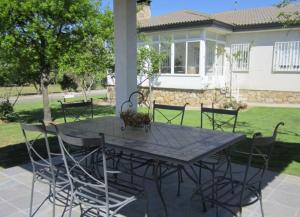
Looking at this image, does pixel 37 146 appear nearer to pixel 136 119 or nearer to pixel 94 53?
pixel 136 119

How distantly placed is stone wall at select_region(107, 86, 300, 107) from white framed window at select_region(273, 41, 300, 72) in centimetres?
114

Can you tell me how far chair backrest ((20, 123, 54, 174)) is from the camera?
269cm

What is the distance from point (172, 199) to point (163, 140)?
982 millimetres

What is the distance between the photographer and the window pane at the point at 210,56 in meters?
14.8

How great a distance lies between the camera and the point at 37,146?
239 inches

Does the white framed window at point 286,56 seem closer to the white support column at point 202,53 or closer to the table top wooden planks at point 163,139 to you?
the white support column at point 202,53

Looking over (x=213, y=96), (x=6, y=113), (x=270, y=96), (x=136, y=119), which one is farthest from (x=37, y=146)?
(x=270, y=96)

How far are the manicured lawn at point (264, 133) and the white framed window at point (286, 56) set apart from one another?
2575mm

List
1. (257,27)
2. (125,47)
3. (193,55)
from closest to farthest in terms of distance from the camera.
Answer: (125,47)
(257,27)
(193,55)

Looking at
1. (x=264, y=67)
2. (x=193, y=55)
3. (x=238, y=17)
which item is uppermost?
(x=238, y=17)

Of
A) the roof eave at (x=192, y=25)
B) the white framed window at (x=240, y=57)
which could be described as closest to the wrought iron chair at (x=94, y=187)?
the roof eave at (x=192, y=25)

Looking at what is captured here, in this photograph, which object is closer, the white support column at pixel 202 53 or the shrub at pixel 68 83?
the white support column at pixel 202 53

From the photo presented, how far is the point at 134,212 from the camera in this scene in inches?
129

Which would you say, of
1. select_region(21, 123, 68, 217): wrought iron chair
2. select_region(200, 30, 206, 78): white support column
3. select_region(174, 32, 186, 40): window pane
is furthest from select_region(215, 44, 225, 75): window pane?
select_region(21, 123, 68, 217): wrought iron chair
